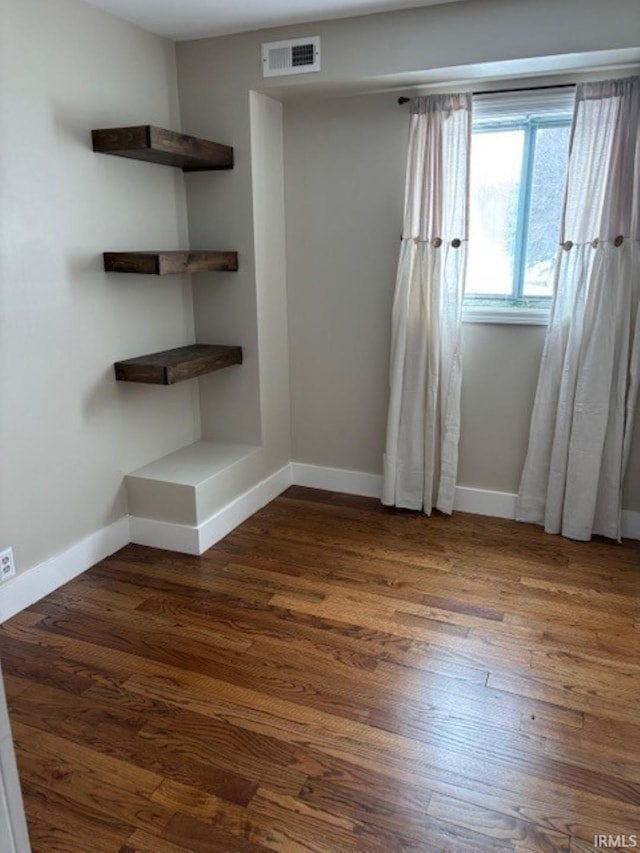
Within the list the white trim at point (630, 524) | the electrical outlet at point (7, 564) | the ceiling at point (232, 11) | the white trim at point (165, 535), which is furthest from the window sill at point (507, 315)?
the electrical outlet at point (7, 564)

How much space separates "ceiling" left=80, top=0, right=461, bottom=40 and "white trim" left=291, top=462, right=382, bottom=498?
2.33 m

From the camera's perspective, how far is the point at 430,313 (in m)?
3.24

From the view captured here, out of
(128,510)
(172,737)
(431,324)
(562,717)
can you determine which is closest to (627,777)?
(562,717)

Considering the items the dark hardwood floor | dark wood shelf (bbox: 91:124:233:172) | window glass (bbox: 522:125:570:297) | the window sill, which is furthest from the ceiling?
the dark hardwood floor

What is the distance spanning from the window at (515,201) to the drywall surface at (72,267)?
61.8 inches

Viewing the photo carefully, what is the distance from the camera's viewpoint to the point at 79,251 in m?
2.69

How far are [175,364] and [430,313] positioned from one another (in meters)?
1.32

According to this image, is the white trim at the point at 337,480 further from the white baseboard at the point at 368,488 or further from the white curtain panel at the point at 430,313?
the white curtain panel at the point at 430,313

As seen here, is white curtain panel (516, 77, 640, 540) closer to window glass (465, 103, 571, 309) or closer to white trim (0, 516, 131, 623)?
window glass (465, 103, 571, 309)

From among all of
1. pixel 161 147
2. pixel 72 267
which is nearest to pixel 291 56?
pixel 161 147

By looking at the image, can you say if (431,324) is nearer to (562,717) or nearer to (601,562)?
(601,562)

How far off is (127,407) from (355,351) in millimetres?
1303

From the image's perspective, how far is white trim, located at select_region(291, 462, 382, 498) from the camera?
12.3ft

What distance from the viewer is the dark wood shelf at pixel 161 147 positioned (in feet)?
8.62
